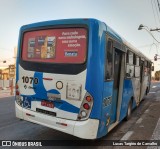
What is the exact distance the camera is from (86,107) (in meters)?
5.91

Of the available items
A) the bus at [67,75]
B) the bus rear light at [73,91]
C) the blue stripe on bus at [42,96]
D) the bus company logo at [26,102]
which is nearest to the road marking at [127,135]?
the bus at [67,75]

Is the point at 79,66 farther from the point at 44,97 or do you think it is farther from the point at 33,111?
the point at 33,111

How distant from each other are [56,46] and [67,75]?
82cm

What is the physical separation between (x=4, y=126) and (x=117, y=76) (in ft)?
13.0

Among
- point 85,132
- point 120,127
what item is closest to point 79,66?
point 85,132

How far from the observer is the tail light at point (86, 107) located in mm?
5887

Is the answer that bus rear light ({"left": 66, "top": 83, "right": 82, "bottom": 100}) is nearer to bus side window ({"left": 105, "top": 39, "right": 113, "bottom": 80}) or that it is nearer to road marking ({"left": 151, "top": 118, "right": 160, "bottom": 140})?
bus side window ({"left": 105, "top": 39, "right": 113, "bottom": 80})

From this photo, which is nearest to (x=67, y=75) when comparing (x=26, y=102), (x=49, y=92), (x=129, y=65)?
(x=49, y=92)

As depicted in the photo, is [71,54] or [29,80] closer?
[71,54]

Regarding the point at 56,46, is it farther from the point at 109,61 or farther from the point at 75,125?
the point at 75,125

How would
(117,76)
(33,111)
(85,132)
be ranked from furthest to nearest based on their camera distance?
(117,76)
(33,111)
(85,132)

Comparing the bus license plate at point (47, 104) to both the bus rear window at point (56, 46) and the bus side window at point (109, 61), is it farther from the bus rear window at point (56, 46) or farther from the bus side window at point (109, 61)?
the bus side window at point (109, 61)

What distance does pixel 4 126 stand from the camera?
8727 mm

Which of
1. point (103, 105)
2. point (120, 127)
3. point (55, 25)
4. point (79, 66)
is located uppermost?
point (55, 25)
